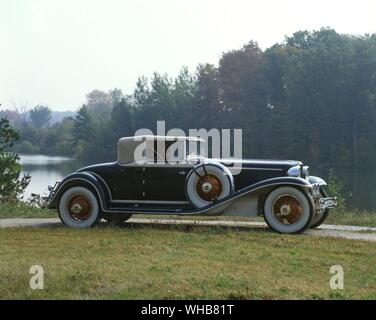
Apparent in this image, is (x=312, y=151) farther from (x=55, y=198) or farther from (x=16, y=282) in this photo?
(x=16, y=282)

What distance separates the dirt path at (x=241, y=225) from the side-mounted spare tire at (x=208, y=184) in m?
0.81

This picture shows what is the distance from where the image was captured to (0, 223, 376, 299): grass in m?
6.38

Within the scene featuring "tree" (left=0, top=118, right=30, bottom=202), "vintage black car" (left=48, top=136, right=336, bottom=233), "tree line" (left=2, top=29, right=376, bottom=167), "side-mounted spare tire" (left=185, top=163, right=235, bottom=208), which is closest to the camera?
"vintage black car" (left=48, top=136, right=336, bottom=233)

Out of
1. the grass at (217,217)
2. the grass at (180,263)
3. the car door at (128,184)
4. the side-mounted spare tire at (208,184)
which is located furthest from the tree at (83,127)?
the grass at (180,263)

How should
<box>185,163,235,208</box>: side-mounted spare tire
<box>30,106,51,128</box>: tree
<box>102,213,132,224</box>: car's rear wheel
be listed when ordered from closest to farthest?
<box>185,163,235,208</box>: side-mounted spare tire → <box>102,213,132,224</box>: car's rear wheel → <box>30,106,51,128</box>: tree

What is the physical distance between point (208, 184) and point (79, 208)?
2.48 metres

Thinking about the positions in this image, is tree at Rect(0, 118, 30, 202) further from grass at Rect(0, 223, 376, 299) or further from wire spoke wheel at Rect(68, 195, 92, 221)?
grass at Rect(0, 223, 376, 299)

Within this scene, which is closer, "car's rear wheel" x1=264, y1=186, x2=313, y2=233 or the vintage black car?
"car's rear wheel" x1=264, y1=186, x2=313, y2=233

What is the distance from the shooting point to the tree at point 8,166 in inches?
802

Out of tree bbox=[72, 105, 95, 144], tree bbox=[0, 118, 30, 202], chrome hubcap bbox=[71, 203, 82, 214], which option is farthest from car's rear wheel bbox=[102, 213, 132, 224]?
tree bbox=[72, 105, 95, 144]

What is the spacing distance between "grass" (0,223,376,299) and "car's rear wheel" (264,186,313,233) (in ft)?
1.03

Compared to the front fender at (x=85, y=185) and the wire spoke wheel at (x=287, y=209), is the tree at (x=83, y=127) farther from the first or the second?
the wire spoke wheel at (x=287, y=209)

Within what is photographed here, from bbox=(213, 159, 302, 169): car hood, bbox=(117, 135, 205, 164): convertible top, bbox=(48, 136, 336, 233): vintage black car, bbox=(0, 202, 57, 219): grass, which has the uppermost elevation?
bbox=(117, 135, 205, 164): convertible top

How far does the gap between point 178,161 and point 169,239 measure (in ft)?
7.04
